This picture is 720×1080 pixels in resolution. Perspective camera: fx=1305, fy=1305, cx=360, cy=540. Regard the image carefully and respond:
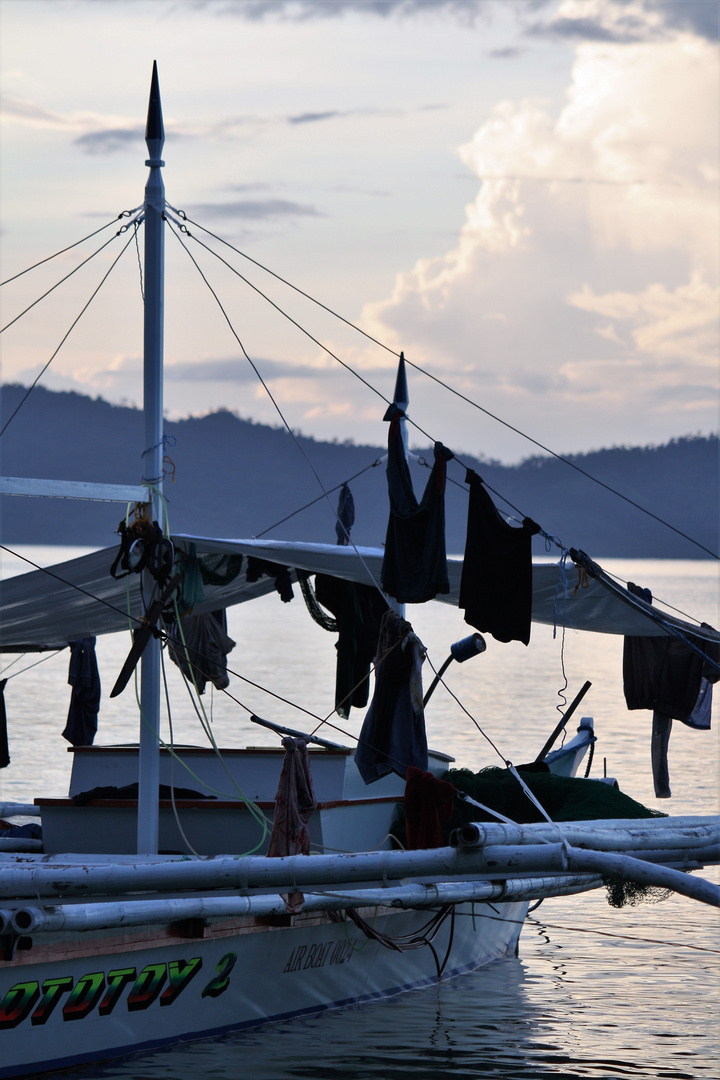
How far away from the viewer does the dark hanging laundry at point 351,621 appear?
14688 millimetres

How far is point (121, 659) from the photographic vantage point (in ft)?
227

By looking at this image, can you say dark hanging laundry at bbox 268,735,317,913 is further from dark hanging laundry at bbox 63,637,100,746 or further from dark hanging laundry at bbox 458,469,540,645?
dark hanging laundry at bbox 63,637,100,746

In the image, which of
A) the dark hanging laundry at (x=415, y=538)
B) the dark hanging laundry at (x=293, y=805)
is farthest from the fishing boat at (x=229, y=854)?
the dark hanging laundry at (x=415, y=538)

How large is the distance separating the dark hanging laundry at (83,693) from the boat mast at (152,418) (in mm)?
7773

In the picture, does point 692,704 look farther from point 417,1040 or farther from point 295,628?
point 295,628

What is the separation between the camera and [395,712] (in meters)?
12.6

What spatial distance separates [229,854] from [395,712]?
206cm

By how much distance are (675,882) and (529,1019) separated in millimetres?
5689

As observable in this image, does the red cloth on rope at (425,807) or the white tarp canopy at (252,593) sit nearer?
the red cloth on rope at (425,807)

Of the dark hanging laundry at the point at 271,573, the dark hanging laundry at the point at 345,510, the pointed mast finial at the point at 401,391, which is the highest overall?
the pointed mast finial at the point at 401,391

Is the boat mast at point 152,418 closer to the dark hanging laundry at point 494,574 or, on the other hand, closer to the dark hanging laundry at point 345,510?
the dark hanging laundry at point 494,574

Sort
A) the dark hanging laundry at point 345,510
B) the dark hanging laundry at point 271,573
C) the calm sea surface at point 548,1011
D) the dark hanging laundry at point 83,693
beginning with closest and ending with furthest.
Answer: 1. the calm sea surface at point 548,1011
2. the dark hanging laundry at point 271,573
3. the dark hanging laundry at point 345,510
4. the dark hanging laundry at point 83,693

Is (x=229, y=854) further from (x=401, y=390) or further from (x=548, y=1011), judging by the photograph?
(x=401, y=390)

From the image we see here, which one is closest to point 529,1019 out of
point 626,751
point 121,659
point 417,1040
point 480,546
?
point 417,1040
